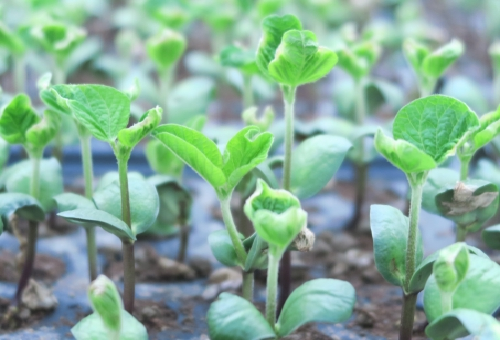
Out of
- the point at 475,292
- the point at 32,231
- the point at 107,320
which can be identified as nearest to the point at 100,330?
the point at 107,320

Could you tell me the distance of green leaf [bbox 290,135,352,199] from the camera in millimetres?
763

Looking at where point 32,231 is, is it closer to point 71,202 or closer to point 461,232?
point 71,202

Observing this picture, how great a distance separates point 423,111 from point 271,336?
0.27 meters

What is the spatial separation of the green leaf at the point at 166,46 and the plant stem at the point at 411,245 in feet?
1.82

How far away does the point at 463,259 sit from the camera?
0.56 metres

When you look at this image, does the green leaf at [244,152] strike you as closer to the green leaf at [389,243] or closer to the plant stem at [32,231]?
the green leaf at [389,243]

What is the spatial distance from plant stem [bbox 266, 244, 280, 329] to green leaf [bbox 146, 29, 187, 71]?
55 centimetres

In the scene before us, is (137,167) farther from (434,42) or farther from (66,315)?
(434,42)

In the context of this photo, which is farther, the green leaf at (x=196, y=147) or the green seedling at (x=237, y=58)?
the green seedling at (x=237, y=58)

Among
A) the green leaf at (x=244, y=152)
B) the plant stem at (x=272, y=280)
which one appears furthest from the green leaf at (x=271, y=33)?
the plant stem at (x=272, y=280)

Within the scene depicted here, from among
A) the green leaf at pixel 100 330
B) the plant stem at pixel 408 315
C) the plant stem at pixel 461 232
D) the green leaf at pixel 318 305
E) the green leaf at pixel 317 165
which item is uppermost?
the green leaf at pixel 317 165

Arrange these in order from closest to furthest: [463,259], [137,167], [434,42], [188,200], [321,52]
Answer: [463,259]
[321,52]
[188,200]
[137,167]
[434,42]

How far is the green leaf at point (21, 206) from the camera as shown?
705 millimetres

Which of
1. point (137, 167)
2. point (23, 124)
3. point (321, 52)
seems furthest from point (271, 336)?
point (137, 167)
